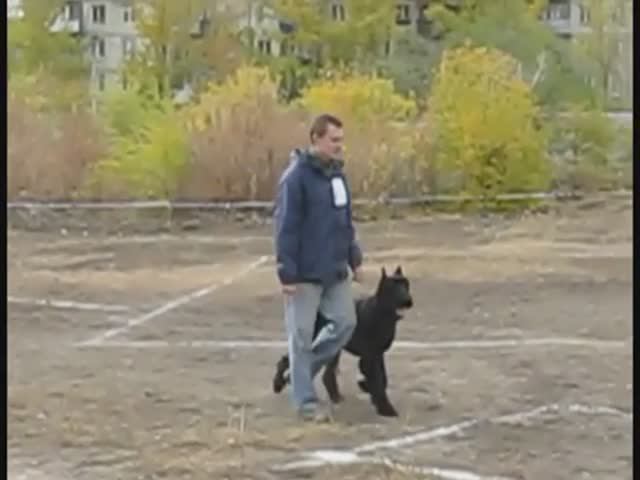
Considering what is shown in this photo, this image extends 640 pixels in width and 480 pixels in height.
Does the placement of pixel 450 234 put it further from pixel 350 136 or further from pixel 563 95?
pixel 563 95

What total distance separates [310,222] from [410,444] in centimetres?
86

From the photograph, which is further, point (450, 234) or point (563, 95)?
point (563, 95)

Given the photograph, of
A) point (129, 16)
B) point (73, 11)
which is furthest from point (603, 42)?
point (73, 11)

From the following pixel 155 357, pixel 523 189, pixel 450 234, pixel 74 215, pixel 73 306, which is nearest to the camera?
pixel 155 357

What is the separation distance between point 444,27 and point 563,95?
5.37ft

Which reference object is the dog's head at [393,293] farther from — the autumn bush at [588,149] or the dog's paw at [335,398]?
the autumn bush at [588,149]

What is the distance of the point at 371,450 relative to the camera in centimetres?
498

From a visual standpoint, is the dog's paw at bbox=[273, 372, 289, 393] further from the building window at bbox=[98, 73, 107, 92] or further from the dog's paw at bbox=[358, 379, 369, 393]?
the building window at bbox=[98, 73, 107, 92]

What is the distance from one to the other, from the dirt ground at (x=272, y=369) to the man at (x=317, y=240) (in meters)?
0.44

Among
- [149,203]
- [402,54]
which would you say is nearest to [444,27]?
[402,54]

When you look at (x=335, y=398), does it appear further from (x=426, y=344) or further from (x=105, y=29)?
(x=105, y=29)

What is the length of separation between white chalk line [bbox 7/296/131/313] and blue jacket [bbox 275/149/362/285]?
3616mm

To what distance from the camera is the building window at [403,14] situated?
→ 55.0 ft

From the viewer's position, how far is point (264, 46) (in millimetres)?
16344
